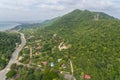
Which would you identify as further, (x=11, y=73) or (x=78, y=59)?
(x=78, y=59)

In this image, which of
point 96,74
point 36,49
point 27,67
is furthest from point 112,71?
point 36,49

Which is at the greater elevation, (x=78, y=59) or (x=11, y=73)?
(x=78, y=59)

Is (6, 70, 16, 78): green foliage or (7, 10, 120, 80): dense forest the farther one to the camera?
(6, 70, 16, 78): green foliage

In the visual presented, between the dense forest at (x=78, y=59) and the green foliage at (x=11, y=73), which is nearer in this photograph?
the dense forest at (x=78, y=59)

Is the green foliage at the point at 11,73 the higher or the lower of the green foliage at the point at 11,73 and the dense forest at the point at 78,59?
the lower

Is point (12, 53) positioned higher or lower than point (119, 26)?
lower

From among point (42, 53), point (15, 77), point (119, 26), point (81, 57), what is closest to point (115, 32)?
point (119, 26)

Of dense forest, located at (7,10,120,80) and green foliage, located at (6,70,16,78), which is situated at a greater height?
dense forest, located at (7,10,120,80)

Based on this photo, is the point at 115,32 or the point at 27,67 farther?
the point at 115,32

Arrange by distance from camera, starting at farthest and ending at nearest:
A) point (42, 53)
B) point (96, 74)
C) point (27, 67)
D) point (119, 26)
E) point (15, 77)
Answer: point (119, 26)
point (42, 53)
point (27, 67)
point (15, 77)
point (96, 74)

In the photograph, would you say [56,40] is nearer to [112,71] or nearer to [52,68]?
[52,68]

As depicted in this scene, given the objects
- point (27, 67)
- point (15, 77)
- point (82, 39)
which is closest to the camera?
point (15, 77)
